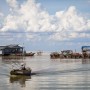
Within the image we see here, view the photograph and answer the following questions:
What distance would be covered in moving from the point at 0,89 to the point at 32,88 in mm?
4276

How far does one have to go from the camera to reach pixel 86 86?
182 feet

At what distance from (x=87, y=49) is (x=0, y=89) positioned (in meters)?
142

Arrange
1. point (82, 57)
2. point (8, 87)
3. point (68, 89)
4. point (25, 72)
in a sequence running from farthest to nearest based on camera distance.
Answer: point (82, 57) < point (25, 72) < point (8, 87) < point (68, 89)

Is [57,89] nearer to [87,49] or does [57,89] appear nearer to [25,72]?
[25,72]

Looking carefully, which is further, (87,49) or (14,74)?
(87,49)

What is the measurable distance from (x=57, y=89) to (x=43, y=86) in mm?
4146

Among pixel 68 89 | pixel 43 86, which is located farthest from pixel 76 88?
pixel 43 86

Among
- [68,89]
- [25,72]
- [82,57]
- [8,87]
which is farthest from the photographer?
[82,57]

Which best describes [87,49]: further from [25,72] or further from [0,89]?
[0,89]

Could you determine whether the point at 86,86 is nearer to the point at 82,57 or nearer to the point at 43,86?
the point at 43,86

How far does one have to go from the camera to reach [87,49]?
632 ft

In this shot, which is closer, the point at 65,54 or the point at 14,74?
the point at 14,74

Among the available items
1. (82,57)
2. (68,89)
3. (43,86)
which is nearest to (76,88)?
(68,89)

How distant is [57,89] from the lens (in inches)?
2050
